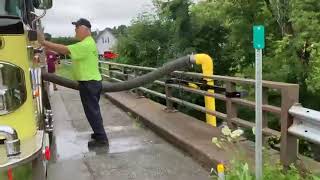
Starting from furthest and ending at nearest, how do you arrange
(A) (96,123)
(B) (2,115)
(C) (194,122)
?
1. (C) (194,122)
2. (A) (96,123)
3. (B) (2,115)

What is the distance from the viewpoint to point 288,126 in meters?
5.05

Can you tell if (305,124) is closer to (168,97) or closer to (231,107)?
(231,107)

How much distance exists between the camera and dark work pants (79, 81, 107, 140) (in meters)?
7.58

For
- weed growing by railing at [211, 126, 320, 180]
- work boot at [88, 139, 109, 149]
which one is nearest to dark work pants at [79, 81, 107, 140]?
work boot at [88, 139, 109, 149]

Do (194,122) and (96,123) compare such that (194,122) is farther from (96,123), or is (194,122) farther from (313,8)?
(313,8)

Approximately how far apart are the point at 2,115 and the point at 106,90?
5.73 metres

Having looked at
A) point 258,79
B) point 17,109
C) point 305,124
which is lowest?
point 305,124

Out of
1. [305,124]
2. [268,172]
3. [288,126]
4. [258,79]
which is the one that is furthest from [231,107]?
[258,79]

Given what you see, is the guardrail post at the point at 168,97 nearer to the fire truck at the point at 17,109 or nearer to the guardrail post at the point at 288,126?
the guardrail post at the point at 288,126

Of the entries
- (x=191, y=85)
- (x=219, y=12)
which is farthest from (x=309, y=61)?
(x=191, y=85)

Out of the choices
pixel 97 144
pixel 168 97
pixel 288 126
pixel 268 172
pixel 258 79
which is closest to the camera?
pixel 258 79

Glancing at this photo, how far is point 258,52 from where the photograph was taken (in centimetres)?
434

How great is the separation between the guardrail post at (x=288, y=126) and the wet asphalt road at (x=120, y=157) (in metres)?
1.18

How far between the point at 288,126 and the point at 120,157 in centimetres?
290
